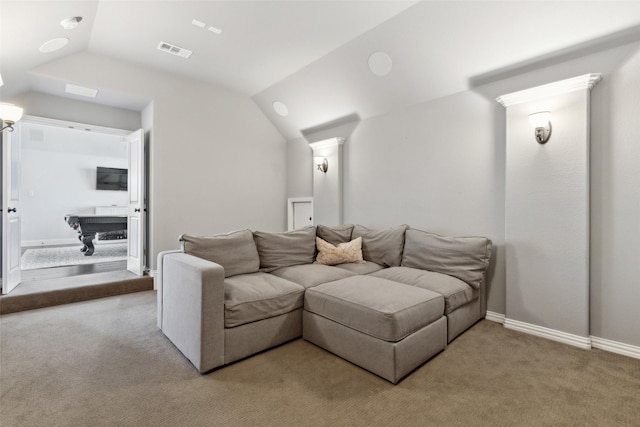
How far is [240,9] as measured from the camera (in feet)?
9.35

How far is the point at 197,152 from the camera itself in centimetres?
460

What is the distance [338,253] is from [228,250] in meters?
1.24

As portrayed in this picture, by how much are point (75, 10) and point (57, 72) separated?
1320 millimetres

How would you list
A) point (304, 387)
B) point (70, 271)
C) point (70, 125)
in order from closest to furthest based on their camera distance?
point (304, 387) < point (70, 125) < point (70, 271)

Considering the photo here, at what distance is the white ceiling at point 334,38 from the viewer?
2.36 m

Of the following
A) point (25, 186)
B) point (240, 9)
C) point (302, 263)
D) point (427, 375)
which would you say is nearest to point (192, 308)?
point (302, 263)

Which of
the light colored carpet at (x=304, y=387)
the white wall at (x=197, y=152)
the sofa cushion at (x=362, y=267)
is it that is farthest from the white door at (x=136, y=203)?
the sofa cushion at (x=362, y=267)

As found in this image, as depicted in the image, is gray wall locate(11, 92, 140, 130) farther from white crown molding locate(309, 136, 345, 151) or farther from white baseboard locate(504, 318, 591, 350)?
white baseboard locate(504, 318, 591, 350)

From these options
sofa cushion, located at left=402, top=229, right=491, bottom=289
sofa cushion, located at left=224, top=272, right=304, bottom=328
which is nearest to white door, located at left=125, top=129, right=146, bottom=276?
sofa cushion, located at left=224, top=272, right=304, bottom=328

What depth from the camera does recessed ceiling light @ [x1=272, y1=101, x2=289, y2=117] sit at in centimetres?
490

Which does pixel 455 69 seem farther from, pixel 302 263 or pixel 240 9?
pixel 302 263

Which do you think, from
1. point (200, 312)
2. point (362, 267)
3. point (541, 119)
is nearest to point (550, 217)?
point (541, 119)

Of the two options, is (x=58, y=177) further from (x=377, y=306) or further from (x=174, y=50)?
(x=377, y=306)

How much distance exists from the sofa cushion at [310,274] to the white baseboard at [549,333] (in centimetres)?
156
